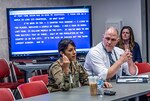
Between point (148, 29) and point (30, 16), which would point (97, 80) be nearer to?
point (30, 16)

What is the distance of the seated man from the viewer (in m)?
4.54

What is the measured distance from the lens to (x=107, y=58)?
4785 millimetres

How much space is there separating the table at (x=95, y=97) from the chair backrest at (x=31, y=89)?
10.6 inches

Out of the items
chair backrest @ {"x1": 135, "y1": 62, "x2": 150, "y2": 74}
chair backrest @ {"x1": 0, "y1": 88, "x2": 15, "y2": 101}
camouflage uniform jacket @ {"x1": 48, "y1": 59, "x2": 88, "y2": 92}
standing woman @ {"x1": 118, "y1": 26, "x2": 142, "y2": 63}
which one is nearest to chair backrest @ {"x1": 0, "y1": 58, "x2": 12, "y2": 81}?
standing woman @ {"x1": 118, "y1": 26, "x2": 142, "y2": 63}

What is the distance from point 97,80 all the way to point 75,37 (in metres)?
3.72

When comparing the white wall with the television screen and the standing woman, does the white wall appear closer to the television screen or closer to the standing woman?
the standing woman

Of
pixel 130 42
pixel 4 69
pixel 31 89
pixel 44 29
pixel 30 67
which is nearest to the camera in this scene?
pixel 31 89

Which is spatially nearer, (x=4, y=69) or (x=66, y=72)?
(x=66, y=72)

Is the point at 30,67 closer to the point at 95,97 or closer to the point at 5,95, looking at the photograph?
the point at 5,95

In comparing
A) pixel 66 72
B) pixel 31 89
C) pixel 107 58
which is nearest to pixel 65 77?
pixel 66 72

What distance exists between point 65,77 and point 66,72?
6 cm

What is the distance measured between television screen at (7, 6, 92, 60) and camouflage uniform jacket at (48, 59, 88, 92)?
2.86 m

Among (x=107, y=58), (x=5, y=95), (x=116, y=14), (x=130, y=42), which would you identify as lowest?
(x=5, y=95)

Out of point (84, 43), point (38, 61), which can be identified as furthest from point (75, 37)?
point (38, 61)
